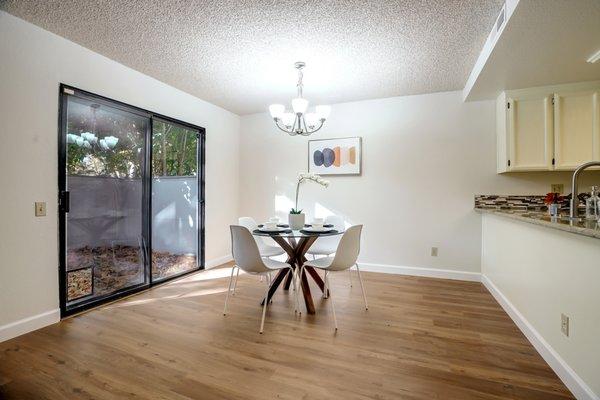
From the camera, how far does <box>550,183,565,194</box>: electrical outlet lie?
3.28m

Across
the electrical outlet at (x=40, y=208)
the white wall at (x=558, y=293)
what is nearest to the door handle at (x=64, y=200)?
the electrical outlet at (x=40, y=208)

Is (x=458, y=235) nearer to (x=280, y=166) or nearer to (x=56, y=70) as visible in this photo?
(x=280, y=166)

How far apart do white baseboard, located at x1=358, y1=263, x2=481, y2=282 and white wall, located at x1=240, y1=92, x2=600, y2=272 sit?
6 cm

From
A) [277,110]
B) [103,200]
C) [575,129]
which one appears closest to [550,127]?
[575,129]

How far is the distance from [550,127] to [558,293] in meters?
2.05

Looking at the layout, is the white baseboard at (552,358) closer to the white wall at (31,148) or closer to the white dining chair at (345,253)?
the white dining chair at (345,253)

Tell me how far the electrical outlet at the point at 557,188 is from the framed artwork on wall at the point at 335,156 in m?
2.18

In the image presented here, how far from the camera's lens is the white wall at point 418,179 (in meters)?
3.63

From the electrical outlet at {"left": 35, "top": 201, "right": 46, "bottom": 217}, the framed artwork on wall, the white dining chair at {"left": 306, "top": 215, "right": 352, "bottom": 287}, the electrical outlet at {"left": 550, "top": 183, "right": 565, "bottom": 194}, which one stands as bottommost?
the white dining chair at {"left": 306, "top": 215, "right": 352, "bottom": 287}

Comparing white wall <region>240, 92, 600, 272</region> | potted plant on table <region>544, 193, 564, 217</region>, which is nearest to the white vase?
white wall <region>240, 92, 600, 272</region>

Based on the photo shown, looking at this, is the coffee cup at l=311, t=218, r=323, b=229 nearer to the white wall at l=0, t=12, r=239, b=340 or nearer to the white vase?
the white vase

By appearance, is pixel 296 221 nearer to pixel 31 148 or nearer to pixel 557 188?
pixel 31 148

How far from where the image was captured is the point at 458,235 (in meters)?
3.74

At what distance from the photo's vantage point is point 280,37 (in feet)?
8.02
